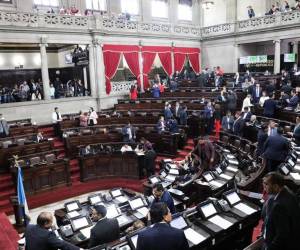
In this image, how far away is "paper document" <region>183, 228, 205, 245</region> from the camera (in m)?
3.99

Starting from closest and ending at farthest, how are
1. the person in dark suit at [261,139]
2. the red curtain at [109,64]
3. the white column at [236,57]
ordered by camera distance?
the person in dark suit at [261,139] < the red curtain at [109,64] < the white column at [236,57]

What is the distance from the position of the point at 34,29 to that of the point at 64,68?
5.88 metres

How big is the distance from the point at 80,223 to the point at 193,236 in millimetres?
2234

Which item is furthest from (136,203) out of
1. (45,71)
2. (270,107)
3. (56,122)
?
(45,71)

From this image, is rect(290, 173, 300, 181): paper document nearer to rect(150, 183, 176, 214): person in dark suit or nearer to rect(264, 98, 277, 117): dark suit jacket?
rect(150, 183, 176, 214): person in dark suit

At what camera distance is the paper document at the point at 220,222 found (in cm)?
431

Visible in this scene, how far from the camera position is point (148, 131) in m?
13.2

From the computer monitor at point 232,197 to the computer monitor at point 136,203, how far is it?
1.82 metres

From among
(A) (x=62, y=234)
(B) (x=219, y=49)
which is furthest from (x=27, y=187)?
(B) (x=219, y=49)

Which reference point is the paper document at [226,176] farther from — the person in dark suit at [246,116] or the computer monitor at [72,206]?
the person in dark suit at [246,116]

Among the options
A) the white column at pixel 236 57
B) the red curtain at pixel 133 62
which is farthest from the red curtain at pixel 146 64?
the white column at pixel 236 57

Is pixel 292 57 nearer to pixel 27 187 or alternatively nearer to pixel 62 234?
pixel 27 187

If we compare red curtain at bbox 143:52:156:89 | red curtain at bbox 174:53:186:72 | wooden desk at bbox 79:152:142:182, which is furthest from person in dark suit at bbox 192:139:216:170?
red curtain at bbox 174:53:186:72

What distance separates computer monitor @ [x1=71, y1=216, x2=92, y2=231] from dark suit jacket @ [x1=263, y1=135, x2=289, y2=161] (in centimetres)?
399
